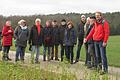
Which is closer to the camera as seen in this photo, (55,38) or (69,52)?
(69,52)

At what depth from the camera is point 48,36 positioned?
57.8 feet

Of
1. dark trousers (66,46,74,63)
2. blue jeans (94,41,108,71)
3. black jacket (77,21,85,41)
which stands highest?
black jacket (77,21,85,41)

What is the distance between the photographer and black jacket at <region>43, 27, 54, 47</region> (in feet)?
57.6

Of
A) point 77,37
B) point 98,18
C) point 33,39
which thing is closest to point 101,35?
point 98,18

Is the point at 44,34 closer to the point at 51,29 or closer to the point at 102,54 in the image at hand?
the point at 51,29

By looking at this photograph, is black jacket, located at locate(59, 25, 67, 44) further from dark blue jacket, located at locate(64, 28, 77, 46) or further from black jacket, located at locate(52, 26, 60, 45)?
dark blue jacket, located at locate(64, 28, 77, 46)

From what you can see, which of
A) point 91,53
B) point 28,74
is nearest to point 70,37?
point 91,53

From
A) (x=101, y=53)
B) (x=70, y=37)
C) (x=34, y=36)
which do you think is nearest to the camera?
(x=101, y=53)

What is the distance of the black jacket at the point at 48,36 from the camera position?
17547 mm

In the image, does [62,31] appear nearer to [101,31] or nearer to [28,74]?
[101,31]

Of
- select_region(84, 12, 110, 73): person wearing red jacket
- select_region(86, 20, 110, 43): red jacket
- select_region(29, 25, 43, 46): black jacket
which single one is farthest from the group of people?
select_region(86, 20, 110, 43): red jacket

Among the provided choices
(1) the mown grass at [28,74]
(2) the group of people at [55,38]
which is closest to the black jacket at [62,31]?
(2) the group of people at [55,38]

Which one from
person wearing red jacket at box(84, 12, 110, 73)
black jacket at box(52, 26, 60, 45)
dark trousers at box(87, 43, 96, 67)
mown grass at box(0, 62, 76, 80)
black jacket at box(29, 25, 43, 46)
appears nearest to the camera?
mown grass at box(0, 62, 76, 80)

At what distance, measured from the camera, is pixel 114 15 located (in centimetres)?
8888
